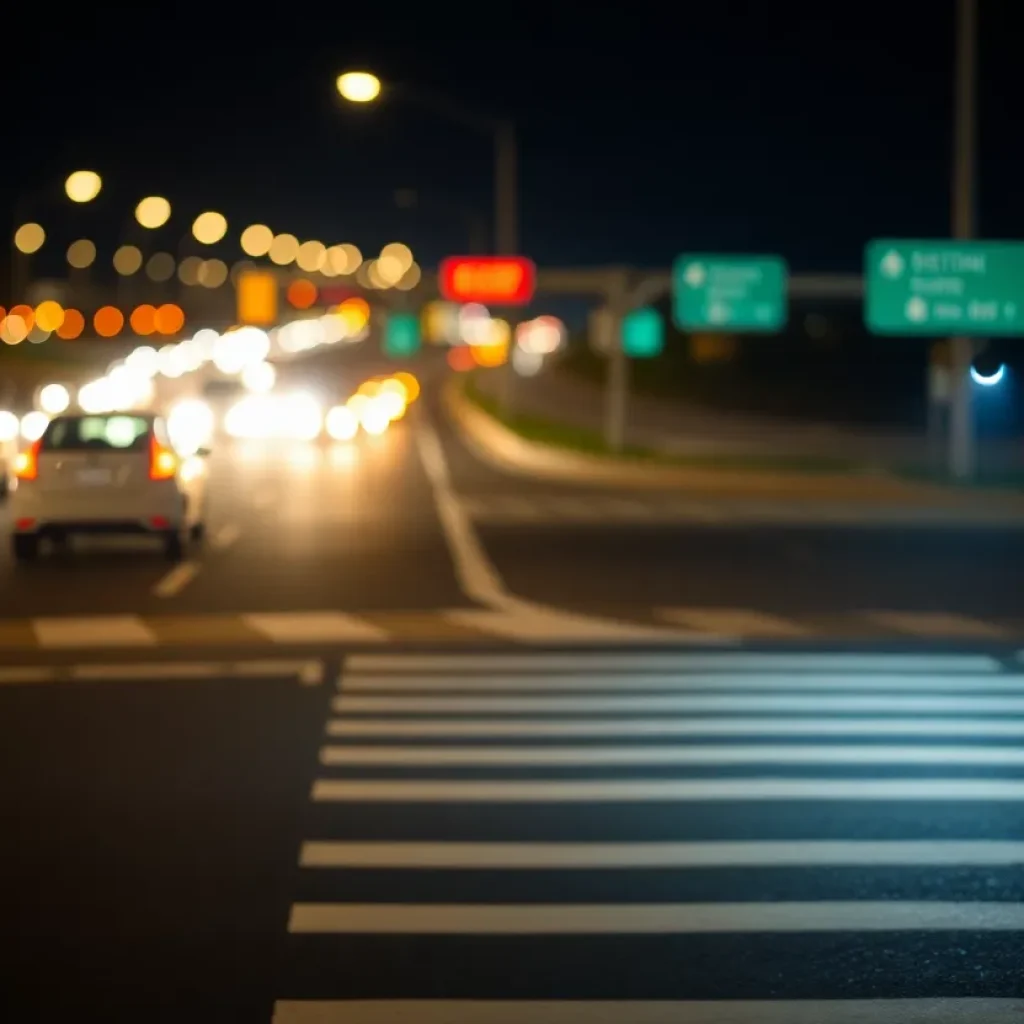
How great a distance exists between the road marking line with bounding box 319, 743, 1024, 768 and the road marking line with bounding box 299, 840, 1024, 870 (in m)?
1.97

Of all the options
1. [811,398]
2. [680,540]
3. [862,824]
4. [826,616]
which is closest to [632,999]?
[862,824]

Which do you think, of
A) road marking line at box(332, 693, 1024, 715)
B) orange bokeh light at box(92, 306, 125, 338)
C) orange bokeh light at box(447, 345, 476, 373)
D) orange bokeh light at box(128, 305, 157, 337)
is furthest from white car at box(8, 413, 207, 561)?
orange bokeh light at box(92, 306, 125, 338)

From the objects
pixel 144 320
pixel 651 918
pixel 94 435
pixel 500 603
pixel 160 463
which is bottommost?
pixel 500 603

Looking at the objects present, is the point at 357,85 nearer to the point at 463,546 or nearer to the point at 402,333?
the point at 463,546

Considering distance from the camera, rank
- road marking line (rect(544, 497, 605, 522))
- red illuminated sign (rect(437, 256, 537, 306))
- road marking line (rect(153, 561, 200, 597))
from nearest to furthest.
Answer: road marking line (rect(153, 561, 200, 597))
road marking line (rect(544, 497, 605, 522))
red illuminated sign (rect(437, 256, 537, 306))

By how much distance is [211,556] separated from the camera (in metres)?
24.3

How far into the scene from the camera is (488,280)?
5772 cm

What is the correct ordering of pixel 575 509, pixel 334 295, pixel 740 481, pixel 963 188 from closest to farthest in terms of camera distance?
pixel 575 509 → pixel 963 188 → pixel 740 481 → pixel 334 295

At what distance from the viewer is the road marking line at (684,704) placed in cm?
1312

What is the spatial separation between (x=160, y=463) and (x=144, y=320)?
117 m

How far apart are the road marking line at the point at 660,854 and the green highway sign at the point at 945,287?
31216mm

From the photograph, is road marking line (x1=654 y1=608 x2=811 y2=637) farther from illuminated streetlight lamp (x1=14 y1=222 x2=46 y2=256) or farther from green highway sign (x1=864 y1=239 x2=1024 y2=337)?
illuminated streetlight lamp (x1=14 y1=222 x2=46 y2=256)

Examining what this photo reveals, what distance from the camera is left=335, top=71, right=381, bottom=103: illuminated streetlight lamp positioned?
36688mm

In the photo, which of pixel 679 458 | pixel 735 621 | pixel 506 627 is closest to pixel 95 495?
pixel 506 627
